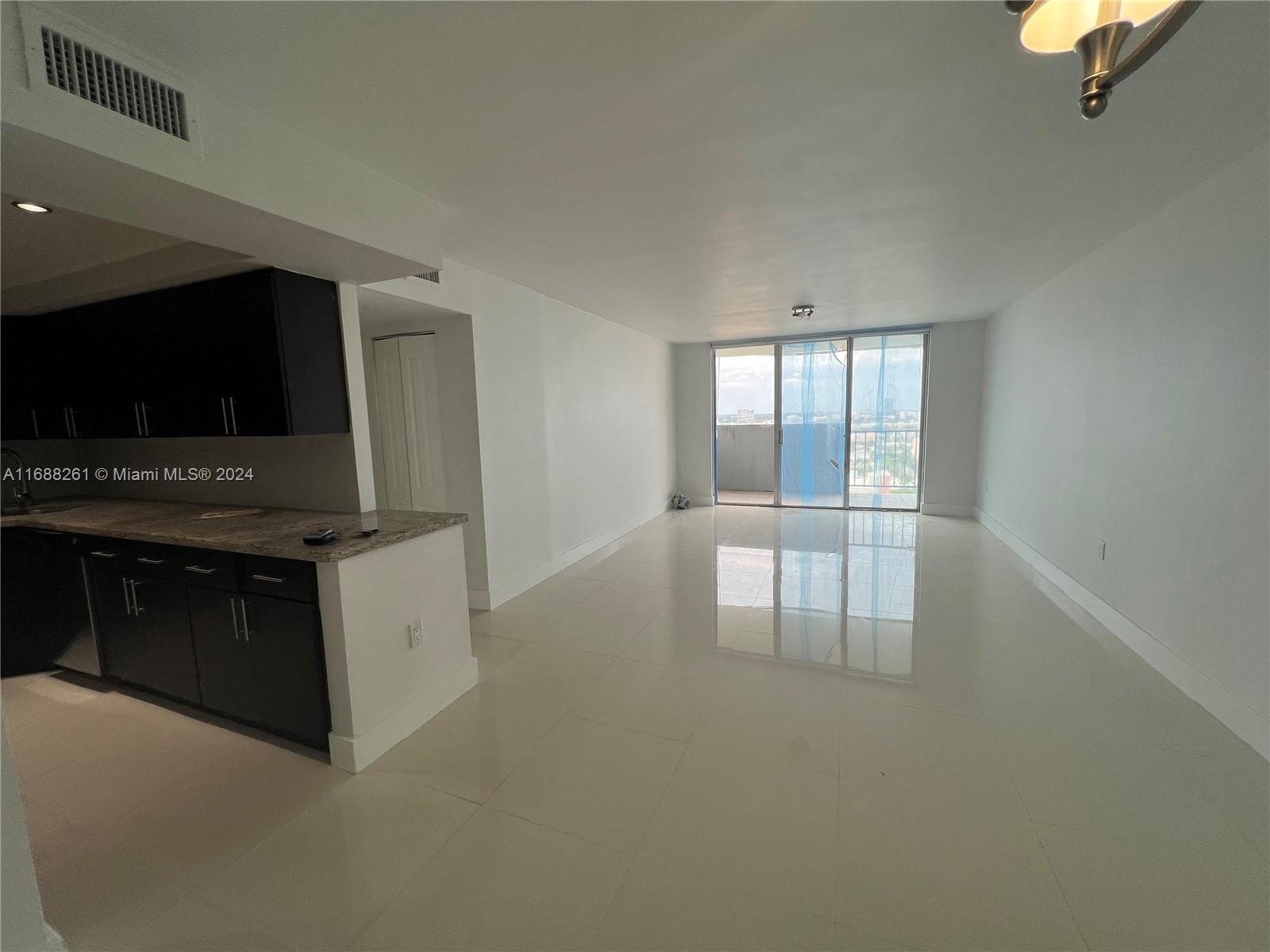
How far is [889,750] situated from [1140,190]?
9.60 feet

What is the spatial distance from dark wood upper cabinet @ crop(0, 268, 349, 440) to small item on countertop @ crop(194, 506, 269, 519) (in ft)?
1.46

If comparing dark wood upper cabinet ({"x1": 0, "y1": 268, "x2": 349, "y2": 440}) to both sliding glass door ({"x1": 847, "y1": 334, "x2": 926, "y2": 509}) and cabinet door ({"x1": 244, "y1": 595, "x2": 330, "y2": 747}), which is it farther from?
sliding glass door ({"x1": 847, "y1": 334, "x2": 926, "y2": 509})

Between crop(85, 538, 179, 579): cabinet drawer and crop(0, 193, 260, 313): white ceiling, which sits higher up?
crop(0, 193, 260, 313): white ceiling

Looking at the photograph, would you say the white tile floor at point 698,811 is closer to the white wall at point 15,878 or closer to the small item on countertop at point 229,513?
the white wall at point 15,878

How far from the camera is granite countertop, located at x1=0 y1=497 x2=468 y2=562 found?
6.84 feet

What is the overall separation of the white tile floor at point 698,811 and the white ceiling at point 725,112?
2421 millimetres

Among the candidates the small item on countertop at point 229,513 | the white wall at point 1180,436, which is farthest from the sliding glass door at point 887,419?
the small item on countertop at point 229,513

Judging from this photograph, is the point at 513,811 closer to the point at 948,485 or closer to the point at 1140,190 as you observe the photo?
the point at 1140,190

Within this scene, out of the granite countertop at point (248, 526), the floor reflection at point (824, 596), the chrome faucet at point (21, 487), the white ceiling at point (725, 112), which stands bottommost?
the floor reflection at point (824, 596)

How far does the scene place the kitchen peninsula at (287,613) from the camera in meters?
2.09

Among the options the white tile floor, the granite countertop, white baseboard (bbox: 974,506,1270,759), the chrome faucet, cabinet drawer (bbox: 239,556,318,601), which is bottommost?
the white tile floor

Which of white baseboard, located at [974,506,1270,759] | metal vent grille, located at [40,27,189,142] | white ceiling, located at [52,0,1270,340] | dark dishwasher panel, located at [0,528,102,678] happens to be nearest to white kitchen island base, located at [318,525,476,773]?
metal vent grille, located at [40,27,189,142]

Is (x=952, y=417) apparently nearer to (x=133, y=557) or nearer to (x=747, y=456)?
(x=747, y=456)

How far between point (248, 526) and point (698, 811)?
237cm
